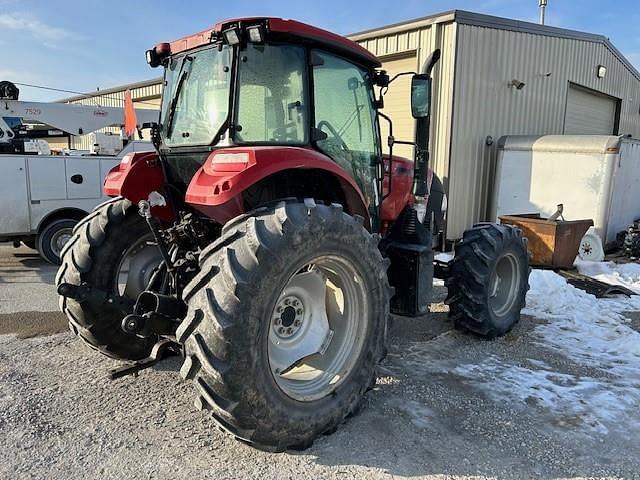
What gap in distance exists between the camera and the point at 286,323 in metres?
3.22

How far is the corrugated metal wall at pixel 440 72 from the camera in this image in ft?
30.7

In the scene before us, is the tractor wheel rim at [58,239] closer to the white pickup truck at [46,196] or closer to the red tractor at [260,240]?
the white pickup truck at [46,196]

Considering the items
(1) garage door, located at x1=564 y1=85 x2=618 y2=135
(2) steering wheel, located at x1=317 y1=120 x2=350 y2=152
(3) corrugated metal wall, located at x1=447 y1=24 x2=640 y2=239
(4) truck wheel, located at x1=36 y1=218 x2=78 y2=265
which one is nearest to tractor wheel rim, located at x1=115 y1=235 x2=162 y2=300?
(2) steering wheel, located at x1=317 y1=120 x2=350 y2=152

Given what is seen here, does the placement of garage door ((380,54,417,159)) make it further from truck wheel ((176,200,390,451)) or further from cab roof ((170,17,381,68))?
truck wheel ((176,200,390,451))

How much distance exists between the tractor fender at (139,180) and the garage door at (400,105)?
710 cm

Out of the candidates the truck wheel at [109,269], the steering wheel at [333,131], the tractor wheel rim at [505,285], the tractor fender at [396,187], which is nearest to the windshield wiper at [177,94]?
the truck wheel at [109,269]

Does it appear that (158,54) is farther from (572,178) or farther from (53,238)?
(572,178)

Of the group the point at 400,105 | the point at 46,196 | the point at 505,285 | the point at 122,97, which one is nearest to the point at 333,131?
the point at 505,285

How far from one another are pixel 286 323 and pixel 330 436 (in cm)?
74

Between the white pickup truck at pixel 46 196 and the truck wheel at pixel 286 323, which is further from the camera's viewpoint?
the white pickup truck at pixel 46 196

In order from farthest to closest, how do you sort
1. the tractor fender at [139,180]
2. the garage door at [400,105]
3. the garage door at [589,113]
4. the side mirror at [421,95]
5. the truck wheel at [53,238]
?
1. the garage door at [589,113]
2. the garage door at [400,105]
3. the truck wheel at [53,238]
4. the side mirror at [421,95]
5. the tractor fender at [139,180]

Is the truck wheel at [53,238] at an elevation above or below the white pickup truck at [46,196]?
below

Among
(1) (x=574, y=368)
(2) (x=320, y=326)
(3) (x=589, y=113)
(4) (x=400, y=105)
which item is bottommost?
(1) (x=574, y=368)

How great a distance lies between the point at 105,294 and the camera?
3523mm
